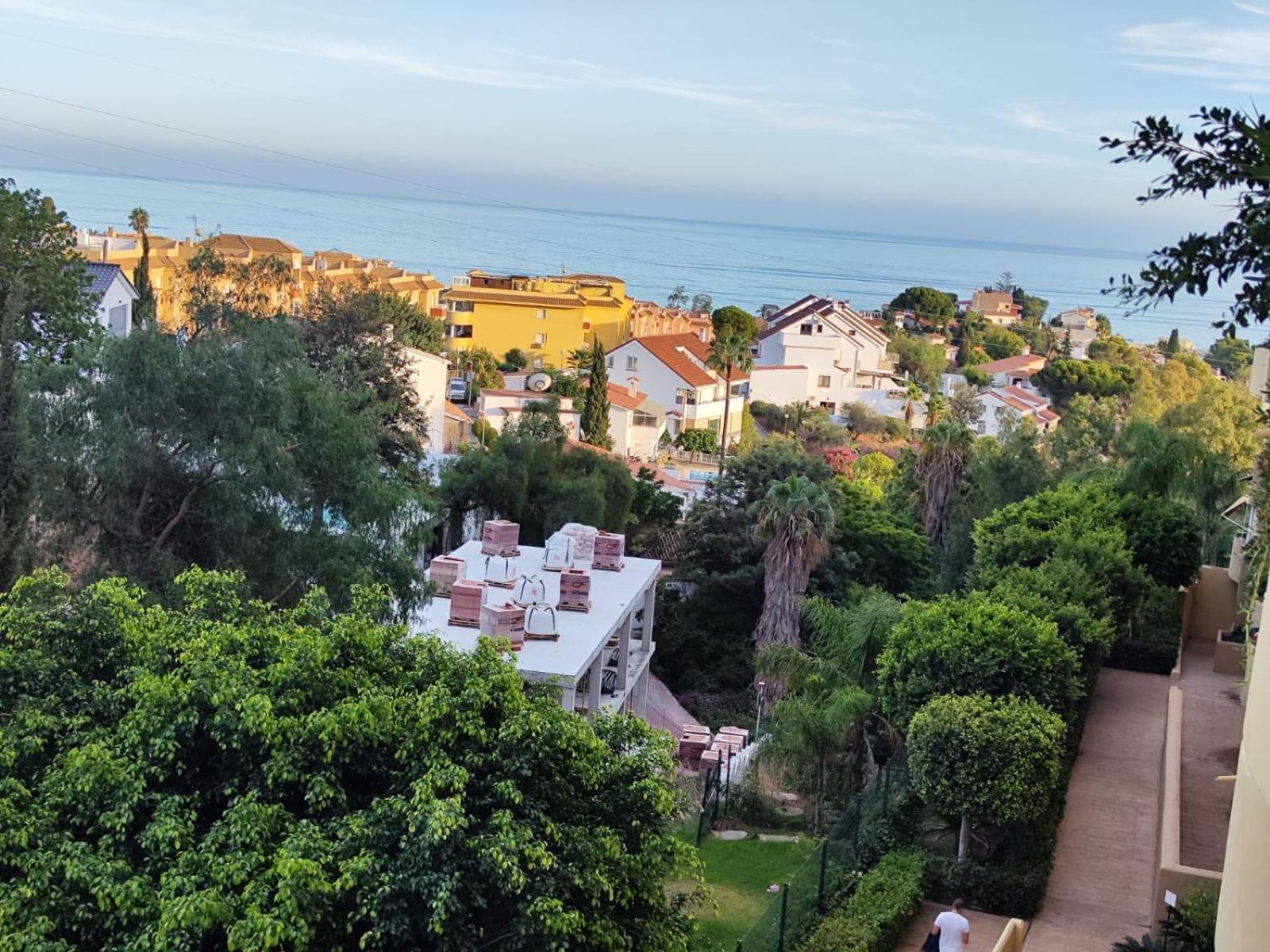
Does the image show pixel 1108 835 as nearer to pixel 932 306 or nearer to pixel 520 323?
pixel 520 323

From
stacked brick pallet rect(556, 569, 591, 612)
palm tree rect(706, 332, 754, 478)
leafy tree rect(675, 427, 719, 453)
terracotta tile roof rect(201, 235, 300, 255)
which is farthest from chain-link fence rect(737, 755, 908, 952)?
terracotta tile roof rect(201, 235, 300, 255)

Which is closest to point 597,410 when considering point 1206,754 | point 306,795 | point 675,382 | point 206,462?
point 675,382

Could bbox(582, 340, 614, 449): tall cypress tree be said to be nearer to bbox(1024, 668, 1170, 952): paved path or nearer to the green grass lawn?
bbox(1024, 668, 1170, 952): paved path

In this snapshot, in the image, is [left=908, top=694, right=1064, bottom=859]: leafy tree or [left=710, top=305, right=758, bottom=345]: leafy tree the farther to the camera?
[left=710, top=305, right=758, bottom=345]: leafy tree

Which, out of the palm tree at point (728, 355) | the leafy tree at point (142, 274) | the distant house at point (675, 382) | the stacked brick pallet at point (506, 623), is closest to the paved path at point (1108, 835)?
the stacked brick pallet at point (506, 623)

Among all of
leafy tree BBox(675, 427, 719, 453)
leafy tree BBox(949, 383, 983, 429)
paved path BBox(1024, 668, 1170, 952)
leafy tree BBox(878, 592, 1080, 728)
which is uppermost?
leafy tree BBox(878, 592, 1080, 728)

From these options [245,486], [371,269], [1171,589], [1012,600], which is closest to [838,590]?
[1171,589]
